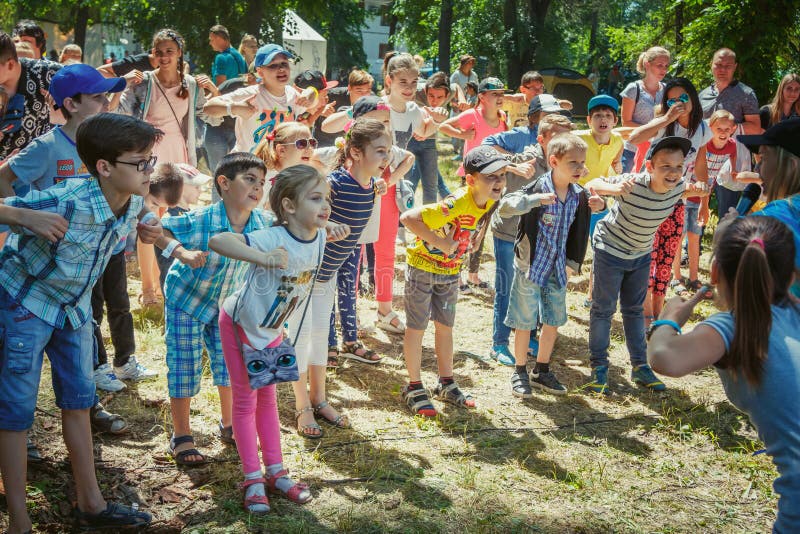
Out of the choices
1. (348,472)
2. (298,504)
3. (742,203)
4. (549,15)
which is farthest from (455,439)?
(549,15)

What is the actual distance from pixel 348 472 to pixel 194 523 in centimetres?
89

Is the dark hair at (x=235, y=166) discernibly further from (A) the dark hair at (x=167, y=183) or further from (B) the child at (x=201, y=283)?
(A) the dark hair at (x=167, y=183)

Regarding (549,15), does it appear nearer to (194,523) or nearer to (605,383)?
(605,383)

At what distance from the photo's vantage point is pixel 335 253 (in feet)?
15.5

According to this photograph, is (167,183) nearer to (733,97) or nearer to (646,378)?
(646,378)

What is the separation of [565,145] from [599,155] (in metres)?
1.34

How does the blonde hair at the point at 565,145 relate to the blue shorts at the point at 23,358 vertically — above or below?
above

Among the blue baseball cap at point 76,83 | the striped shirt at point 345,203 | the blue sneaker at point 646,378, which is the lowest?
the blue sneaker at point 646,378

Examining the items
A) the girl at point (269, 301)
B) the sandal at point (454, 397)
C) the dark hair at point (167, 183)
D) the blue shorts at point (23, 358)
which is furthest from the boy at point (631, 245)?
the blue shorts at point (23, 358)

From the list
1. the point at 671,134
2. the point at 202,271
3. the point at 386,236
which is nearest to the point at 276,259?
the point at 202,271

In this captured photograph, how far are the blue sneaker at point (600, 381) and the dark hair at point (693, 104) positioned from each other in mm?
2426

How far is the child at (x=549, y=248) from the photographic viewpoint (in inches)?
202

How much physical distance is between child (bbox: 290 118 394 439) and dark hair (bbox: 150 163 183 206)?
3.20 feet

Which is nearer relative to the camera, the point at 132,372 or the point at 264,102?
the point at 132,372
